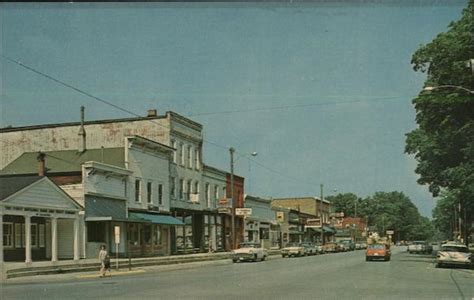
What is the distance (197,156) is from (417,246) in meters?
29.2

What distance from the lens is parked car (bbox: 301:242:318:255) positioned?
63469mm

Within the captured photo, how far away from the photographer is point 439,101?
37.8 meters

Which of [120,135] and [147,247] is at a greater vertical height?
[120,135]

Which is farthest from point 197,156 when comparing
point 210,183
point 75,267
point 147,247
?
point 75,267

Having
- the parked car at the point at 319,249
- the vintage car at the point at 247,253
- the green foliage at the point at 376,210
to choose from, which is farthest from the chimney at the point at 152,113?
the green foliage at the point at 376,210

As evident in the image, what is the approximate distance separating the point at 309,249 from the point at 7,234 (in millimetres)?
35421

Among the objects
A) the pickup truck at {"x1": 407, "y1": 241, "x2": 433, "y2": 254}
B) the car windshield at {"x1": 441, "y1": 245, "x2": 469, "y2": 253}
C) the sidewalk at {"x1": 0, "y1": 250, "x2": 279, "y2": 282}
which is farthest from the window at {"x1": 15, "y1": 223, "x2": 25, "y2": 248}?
the pickup truck at {"x1": 407, "y1": 241, "x2": 433, "y2": 254}

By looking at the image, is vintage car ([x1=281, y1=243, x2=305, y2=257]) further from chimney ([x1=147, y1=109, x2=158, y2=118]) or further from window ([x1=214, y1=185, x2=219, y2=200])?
chimney ([x1=147, y1=109, x2=158, y2=118])

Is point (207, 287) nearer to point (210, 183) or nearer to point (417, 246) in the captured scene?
point (210, 183)

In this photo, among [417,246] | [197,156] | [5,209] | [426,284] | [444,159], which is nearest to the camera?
[426,284]

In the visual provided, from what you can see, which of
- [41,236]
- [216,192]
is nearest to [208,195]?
[216,192]

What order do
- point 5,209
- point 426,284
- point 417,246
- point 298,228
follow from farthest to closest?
point 298,228 → point 417,246 → point 5,209 → point 426,284

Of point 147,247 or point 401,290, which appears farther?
point 147,247

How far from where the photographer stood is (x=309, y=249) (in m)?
65.1
